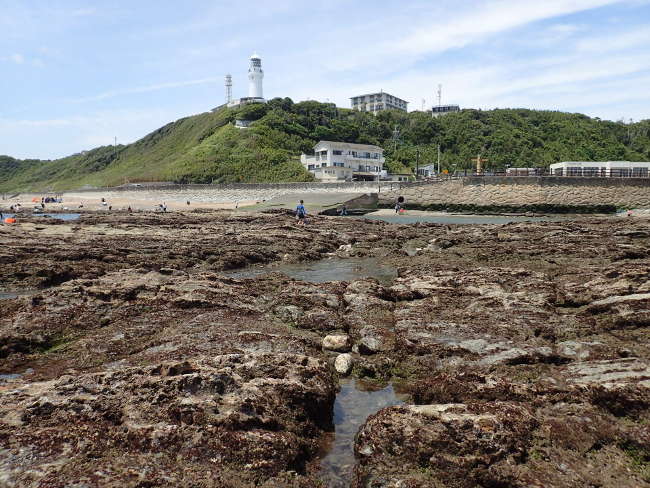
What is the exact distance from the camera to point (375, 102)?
18238 cm

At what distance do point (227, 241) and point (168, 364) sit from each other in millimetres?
18939

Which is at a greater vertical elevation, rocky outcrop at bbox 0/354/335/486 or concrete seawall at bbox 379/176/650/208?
concrete seawall at bbox 379/176/650/208

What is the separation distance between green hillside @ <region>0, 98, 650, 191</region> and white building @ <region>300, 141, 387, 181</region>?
124 inches

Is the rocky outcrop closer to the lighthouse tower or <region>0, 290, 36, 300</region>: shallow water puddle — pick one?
<region>0, 290, 36, 300</region>: shallow water puddle

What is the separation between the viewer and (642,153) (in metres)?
116

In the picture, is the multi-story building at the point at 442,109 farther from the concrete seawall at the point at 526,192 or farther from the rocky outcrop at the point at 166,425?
the rocky outcrop at the point at 166,425

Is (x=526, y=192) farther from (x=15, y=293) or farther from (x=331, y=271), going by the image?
(x=15, y=293)

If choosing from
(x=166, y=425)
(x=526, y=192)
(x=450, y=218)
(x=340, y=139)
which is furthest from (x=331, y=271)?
(x=340, y=139)

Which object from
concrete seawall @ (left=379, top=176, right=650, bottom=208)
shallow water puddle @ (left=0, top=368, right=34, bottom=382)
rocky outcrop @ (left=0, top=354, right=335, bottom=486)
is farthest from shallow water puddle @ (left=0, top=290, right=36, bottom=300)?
concrete seawall @ (left=379, top=176, right=650, bottom=208)

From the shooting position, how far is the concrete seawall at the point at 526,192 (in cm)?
5384

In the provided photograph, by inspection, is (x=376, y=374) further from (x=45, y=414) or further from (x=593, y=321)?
(x=45, y=414)

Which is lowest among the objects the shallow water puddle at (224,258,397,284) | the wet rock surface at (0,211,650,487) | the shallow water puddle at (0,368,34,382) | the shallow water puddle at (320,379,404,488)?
the shallow water puddle at (320,379,404,488)

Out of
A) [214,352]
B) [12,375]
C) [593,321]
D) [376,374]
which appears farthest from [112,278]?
[593,321]

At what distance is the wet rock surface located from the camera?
5.71m
